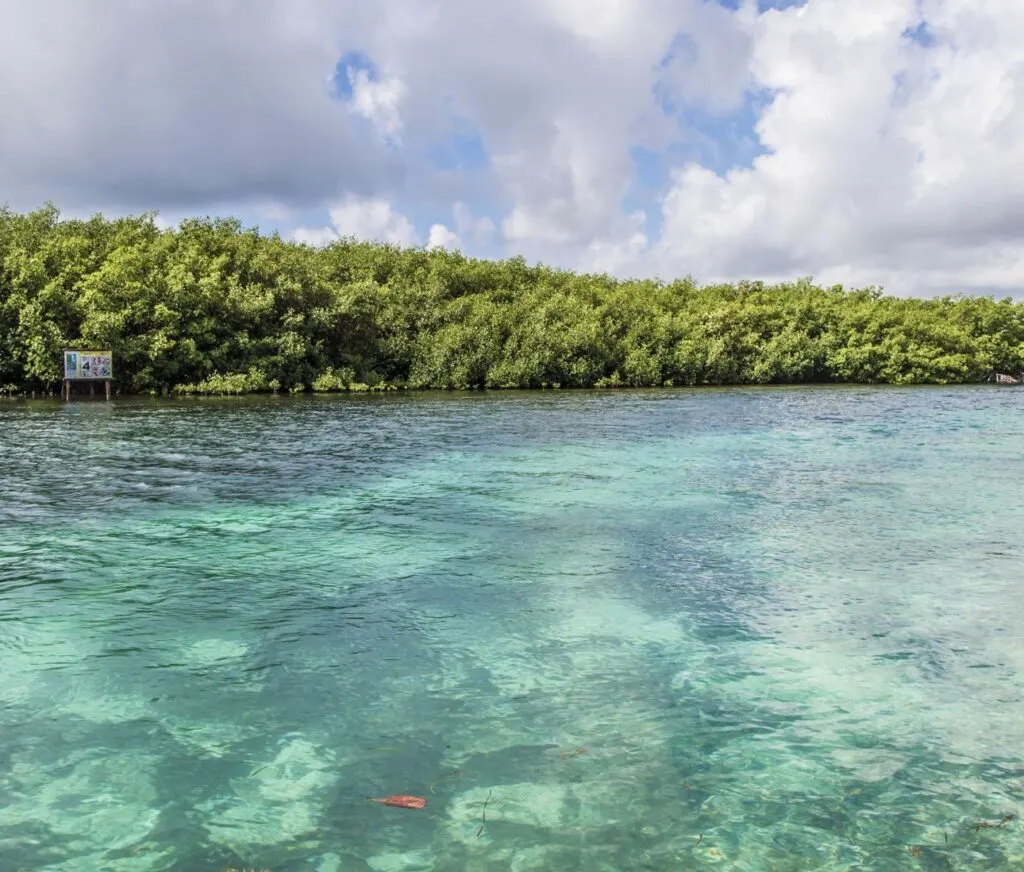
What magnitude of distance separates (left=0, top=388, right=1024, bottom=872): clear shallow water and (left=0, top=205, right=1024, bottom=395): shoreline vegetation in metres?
38.7

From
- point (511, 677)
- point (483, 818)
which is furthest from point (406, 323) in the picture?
point (483, 818)

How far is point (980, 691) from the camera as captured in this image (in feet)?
24.7

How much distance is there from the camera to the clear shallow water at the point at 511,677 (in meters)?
5.35

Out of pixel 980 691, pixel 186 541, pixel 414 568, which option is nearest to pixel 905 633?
pixel 980 691

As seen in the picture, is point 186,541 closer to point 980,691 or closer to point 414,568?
point 414,568

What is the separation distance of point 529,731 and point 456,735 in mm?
596

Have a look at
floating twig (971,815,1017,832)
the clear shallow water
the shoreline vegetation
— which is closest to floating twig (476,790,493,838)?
the clear shallow water

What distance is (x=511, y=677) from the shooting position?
7934 mm

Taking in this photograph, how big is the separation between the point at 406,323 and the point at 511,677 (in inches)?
2627

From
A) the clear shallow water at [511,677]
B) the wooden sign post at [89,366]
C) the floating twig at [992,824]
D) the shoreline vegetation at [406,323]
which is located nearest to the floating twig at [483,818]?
the clear shallow water at [511,677]

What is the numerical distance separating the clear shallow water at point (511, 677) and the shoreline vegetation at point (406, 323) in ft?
127

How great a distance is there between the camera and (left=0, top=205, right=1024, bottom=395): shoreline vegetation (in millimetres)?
53125

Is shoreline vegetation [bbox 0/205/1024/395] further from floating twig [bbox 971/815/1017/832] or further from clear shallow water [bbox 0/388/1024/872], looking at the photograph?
floating twig [bbox 971/815/1017/832]

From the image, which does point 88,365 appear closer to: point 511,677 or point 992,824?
point 511,677
